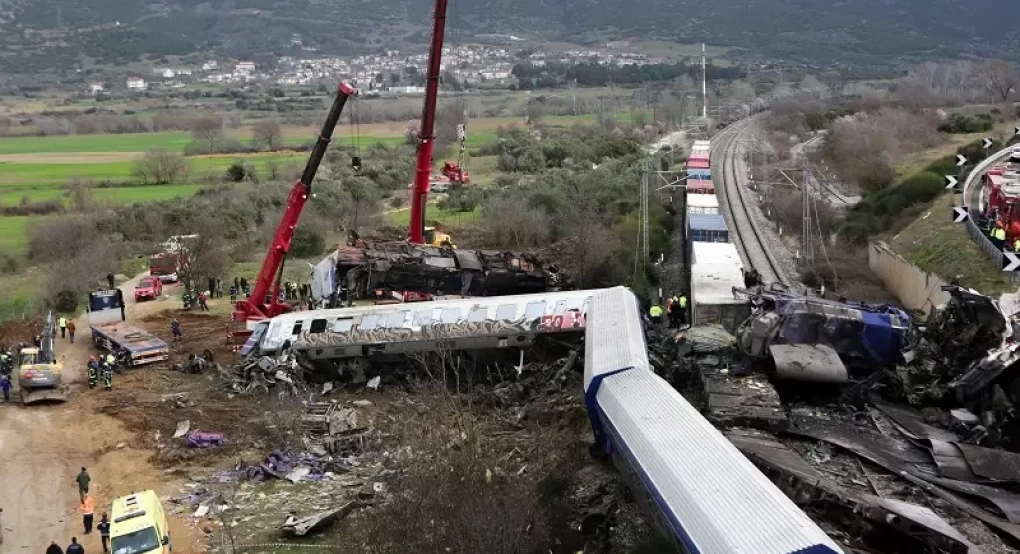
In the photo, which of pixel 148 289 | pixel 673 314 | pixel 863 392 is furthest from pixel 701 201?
pixel 148 289

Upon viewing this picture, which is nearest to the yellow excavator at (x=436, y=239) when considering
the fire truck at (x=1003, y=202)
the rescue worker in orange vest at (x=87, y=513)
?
the fire truck at (x=1003, y=202)

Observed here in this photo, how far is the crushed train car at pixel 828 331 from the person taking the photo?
726 inches

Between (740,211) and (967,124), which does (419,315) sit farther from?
(967,124)

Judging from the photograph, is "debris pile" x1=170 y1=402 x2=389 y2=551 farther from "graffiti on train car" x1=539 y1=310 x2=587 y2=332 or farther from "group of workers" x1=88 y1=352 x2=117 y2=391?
"group of workers" x1=88 y1=352 x2=117 y2=391

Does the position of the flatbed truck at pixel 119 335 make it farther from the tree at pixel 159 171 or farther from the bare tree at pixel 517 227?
the tree at pixel 159 171

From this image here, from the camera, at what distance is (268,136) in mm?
98812

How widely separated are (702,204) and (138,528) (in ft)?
99.0

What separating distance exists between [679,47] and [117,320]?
7201 inches

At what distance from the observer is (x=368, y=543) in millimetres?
12938

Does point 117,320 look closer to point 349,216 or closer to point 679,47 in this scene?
point 349,216

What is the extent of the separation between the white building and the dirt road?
562 ft

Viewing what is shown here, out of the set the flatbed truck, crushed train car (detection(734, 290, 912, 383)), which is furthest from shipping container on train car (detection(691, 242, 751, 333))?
the flatbed truck

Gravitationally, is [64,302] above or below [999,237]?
below

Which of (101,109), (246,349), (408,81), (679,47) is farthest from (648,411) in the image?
(679,47)
